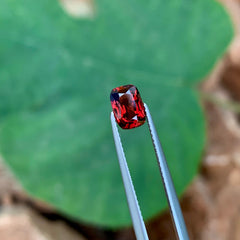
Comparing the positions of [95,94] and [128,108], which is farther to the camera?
[95,94]

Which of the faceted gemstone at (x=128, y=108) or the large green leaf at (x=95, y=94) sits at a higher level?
the large green leaf at (x=95, y=94)

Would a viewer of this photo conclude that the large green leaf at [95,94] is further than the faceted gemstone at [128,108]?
Yes

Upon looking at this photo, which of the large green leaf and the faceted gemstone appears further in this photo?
the large green leaf

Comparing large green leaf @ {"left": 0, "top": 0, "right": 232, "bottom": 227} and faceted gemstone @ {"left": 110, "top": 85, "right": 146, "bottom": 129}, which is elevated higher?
large green leaf @ {"left": 0, "top": 0, "right": 232, "bottom": 227}

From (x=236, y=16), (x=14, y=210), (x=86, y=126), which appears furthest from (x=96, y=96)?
(x=236, y=16)

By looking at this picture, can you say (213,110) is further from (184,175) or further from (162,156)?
(162,156)
